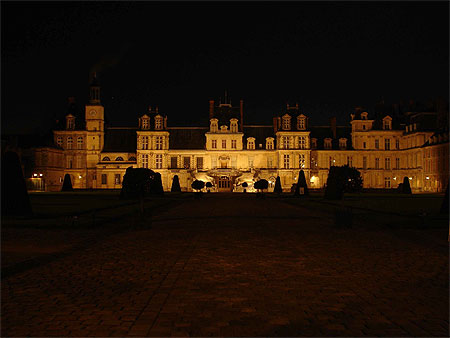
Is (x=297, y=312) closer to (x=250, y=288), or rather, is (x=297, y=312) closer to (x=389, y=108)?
(x=250, y=288)

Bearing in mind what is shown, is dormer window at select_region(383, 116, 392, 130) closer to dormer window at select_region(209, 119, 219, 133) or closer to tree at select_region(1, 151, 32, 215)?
dormer window at select_region(209, 119, 219, 133)

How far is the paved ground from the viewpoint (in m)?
4.92

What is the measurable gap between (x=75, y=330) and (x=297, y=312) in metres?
2.38

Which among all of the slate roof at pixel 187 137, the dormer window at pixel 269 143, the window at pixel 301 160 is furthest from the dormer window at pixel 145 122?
the window at pixel 301 160

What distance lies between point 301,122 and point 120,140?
953 inches

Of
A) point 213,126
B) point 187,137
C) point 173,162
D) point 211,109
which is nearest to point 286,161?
point 213,126

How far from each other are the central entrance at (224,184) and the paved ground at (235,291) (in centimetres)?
4889

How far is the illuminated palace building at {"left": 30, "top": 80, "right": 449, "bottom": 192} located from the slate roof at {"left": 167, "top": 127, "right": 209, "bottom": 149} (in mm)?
130

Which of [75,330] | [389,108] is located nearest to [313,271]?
[75,330]

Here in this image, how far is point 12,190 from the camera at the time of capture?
1772cm

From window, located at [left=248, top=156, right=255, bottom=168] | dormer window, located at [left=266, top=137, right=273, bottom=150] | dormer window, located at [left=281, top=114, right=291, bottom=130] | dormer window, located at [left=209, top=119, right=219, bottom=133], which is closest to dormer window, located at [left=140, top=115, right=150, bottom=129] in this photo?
dormer window, located at [left=209, top=119, right=219, bottom=133]

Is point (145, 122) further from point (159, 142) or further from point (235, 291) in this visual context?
point (235, 291)

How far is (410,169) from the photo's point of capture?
6112 centimetres

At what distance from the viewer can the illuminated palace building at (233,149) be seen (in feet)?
198
